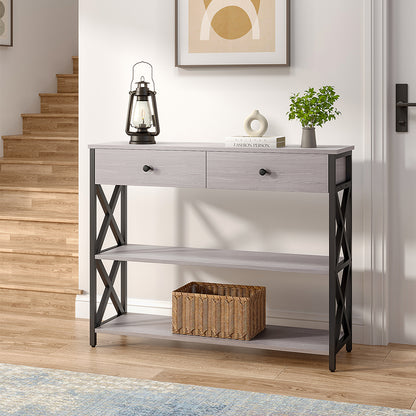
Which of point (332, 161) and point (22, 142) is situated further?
point (22, 142)

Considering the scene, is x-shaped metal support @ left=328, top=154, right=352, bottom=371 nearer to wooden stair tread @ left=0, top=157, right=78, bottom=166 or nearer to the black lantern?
the black lantern

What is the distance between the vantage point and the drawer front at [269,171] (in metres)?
3.07

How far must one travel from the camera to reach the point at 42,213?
446cm

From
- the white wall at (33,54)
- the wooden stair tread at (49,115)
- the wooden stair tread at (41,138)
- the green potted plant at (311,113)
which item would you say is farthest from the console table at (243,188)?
the white wall at (33,54)

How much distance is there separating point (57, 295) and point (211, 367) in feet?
3.88

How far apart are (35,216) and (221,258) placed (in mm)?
1384

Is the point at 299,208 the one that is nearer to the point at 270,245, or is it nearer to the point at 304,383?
the point at 270,245

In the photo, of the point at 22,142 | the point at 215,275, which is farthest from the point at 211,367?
the point at 22,142

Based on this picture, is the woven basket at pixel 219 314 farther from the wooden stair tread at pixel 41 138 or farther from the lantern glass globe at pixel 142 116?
the wooden stair tread at pixel 41 138

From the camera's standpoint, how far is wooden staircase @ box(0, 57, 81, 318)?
412cm

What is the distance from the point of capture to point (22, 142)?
5051 mm

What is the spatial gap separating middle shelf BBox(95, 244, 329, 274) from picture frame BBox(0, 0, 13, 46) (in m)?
2.08

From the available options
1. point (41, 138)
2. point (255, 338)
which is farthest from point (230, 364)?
point (41, 138)

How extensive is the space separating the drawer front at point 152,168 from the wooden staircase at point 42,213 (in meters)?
0.87
